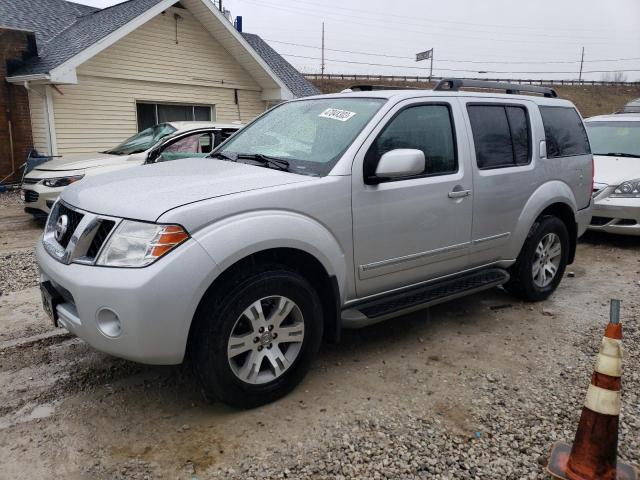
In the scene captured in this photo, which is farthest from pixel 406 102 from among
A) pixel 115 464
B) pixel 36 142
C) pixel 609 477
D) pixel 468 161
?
pixel 36 142

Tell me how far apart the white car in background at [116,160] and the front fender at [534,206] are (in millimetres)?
4768

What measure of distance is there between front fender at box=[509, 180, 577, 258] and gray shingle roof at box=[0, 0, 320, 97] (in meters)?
10.3

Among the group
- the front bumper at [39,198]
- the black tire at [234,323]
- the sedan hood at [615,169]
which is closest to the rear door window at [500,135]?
the black tire at [234,323]

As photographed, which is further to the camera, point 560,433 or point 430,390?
point 430,390

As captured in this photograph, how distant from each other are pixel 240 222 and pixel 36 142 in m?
11.5

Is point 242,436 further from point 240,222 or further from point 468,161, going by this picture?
point 468,161

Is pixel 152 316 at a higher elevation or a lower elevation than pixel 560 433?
higher

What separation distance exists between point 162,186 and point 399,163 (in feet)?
4.71

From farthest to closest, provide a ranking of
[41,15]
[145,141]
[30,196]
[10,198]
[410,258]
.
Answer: [41,15], [10,198], [145,141], [30,196], [410,258]

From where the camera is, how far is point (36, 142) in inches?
477

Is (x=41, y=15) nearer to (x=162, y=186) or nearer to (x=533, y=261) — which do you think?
(x=162, y=186)

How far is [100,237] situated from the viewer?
272 centimetres

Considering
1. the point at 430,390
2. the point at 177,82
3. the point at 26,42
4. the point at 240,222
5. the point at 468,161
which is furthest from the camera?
the point at 177,82

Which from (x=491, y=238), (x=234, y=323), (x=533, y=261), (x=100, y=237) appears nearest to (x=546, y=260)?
(x=533, y=261)
